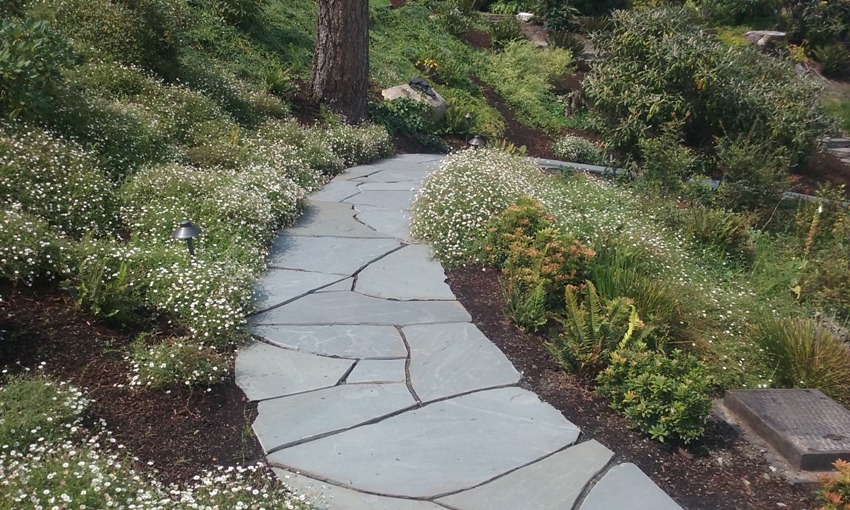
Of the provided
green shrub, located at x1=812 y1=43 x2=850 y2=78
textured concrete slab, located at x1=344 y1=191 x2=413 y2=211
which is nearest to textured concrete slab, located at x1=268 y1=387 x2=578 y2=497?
textured concrete slab, located at x1=344 y1=191 x2=413 y2=211

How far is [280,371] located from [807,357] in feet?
9.63

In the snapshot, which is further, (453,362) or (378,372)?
(453,362)

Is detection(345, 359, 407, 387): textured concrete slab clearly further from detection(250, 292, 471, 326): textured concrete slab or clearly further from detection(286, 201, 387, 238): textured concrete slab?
detection(286, 201, 387, 238): textured concrete slab

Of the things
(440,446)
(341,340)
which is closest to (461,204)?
(341,340)

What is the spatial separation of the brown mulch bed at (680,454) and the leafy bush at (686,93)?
536 cm

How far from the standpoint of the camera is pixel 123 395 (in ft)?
11.3

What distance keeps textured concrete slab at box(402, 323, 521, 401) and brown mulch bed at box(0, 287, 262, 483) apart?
3.14ft

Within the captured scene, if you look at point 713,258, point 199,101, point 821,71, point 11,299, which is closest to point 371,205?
point 199,101

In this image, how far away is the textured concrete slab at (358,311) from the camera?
14.8ft

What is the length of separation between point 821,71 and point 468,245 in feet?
45.6

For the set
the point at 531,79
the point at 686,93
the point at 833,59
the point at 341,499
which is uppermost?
the point at 833,59

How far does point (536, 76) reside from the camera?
13.8m

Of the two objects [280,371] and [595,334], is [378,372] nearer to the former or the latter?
[280,371]

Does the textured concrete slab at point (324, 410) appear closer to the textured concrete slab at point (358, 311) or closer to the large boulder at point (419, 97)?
the textured concrete slab at point (358, 311)
